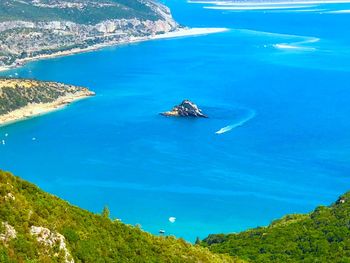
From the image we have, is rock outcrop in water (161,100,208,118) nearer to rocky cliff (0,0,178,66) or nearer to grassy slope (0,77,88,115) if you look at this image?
grassy slope (0,77,88,115)

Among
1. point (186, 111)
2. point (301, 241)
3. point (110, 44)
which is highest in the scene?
point (110, 44)

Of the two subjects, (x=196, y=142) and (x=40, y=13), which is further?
(x=40, y=13)

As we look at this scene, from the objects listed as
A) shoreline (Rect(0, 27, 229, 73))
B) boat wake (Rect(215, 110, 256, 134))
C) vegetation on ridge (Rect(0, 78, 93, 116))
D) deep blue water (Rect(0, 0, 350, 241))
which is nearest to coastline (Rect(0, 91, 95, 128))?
vegetation on ridge (Rect(0, 78, 93, 116))

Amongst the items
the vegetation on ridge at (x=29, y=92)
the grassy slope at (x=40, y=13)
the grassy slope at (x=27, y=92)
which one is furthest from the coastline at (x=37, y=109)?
the grassy slope at (x=40, y=13)

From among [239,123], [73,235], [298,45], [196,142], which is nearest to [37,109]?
[196,142]

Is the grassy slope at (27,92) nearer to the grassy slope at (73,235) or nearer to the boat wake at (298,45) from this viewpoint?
the boat wake at (298,45)

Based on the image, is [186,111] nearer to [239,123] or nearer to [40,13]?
[239,123]

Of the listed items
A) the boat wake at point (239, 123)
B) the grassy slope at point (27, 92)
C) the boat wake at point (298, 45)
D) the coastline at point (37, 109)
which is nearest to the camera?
the boat wake at point (239, 123)
